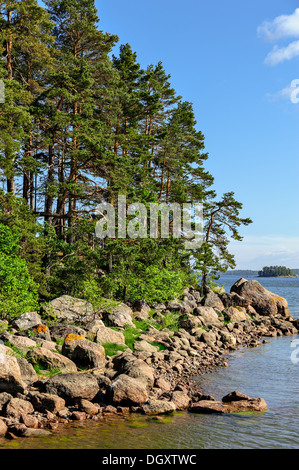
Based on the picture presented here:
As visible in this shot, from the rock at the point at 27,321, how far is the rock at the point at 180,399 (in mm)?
6566

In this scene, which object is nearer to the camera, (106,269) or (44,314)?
(44,314)

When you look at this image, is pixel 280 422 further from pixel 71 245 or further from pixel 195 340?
pixel 71 245

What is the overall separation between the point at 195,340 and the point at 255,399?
8.30 m

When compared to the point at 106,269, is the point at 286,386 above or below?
below

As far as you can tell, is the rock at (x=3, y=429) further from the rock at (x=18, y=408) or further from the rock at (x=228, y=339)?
the rock at (x=228, y=339)

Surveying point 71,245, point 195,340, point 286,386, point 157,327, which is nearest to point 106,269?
point 71,245

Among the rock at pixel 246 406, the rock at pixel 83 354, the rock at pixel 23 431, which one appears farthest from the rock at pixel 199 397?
the rock at pixel 23 431

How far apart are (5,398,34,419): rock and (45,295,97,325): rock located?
751 centimetres

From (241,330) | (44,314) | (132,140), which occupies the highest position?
(132,140)

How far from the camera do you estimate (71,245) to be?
22406 mm

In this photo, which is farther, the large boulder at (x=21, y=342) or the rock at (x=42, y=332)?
the rock at (x=42, y=332)

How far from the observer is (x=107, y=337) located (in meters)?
15.7

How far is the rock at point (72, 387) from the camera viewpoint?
34.1 ft
